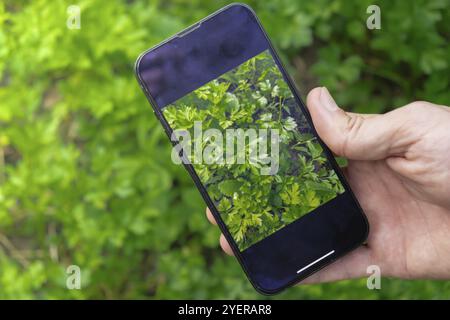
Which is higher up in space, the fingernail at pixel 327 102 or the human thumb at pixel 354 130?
the fingernail at pixel 327 102

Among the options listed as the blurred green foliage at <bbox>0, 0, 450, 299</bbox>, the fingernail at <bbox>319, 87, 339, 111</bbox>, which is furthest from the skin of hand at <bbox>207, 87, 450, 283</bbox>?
the blurred green foliage at <bbox>0, 0, 450, 299</bbox>

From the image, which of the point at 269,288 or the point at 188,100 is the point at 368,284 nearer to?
the point at 269,288

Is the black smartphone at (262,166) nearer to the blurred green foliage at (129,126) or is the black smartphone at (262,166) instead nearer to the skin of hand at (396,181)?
the skin of hand at (396,181)

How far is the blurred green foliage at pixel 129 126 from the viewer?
1.90 meters

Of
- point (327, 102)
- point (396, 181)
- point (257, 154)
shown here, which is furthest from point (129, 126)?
point (396, 181)

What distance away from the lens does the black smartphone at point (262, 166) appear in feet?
4.72

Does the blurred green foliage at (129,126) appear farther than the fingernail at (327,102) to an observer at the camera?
Yes

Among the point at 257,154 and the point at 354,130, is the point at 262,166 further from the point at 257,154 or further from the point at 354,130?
the point at 354,130

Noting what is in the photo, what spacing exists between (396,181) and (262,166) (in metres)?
0.43

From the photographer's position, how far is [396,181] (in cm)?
159

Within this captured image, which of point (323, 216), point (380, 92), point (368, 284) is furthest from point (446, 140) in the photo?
point (380, 92)

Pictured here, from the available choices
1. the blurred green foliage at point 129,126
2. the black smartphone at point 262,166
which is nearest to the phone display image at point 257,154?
the black smartphone at point 262,166

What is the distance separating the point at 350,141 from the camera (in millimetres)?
1438

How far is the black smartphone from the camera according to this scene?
1440 millimetres
